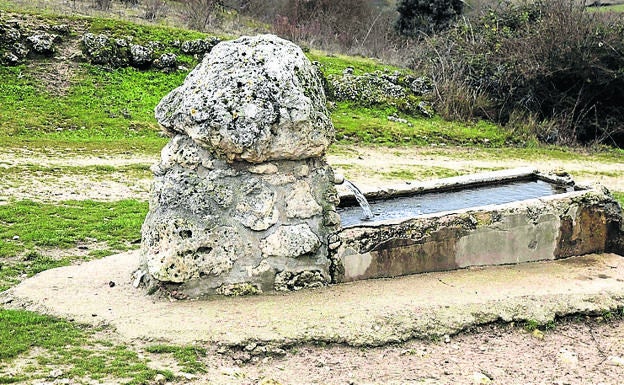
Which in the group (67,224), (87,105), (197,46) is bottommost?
(67,224)

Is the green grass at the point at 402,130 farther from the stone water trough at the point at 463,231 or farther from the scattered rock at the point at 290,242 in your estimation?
the scattered rock at the point at 290,242

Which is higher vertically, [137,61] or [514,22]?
[514,22]

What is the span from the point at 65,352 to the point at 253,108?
7.10ft

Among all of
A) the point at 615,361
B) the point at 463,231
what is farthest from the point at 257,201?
the point at 615,361

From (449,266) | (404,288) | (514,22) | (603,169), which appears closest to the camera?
(404,288)

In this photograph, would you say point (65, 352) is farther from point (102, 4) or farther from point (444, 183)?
point (102, 4)

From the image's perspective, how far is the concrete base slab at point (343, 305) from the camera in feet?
15.7

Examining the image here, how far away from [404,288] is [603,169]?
9.64 m

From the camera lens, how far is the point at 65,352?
432 centimetres

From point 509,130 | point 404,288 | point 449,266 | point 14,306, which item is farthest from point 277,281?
point 509,130

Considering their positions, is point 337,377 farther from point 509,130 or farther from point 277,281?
point 509,130

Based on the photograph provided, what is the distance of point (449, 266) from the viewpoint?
5.97 m

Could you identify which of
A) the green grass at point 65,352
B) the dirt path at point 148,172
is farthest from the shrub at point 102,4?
the green grass at point 65,352

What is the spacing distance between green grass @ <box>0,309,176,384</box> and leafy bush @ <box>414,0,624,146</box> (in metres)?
14.3
